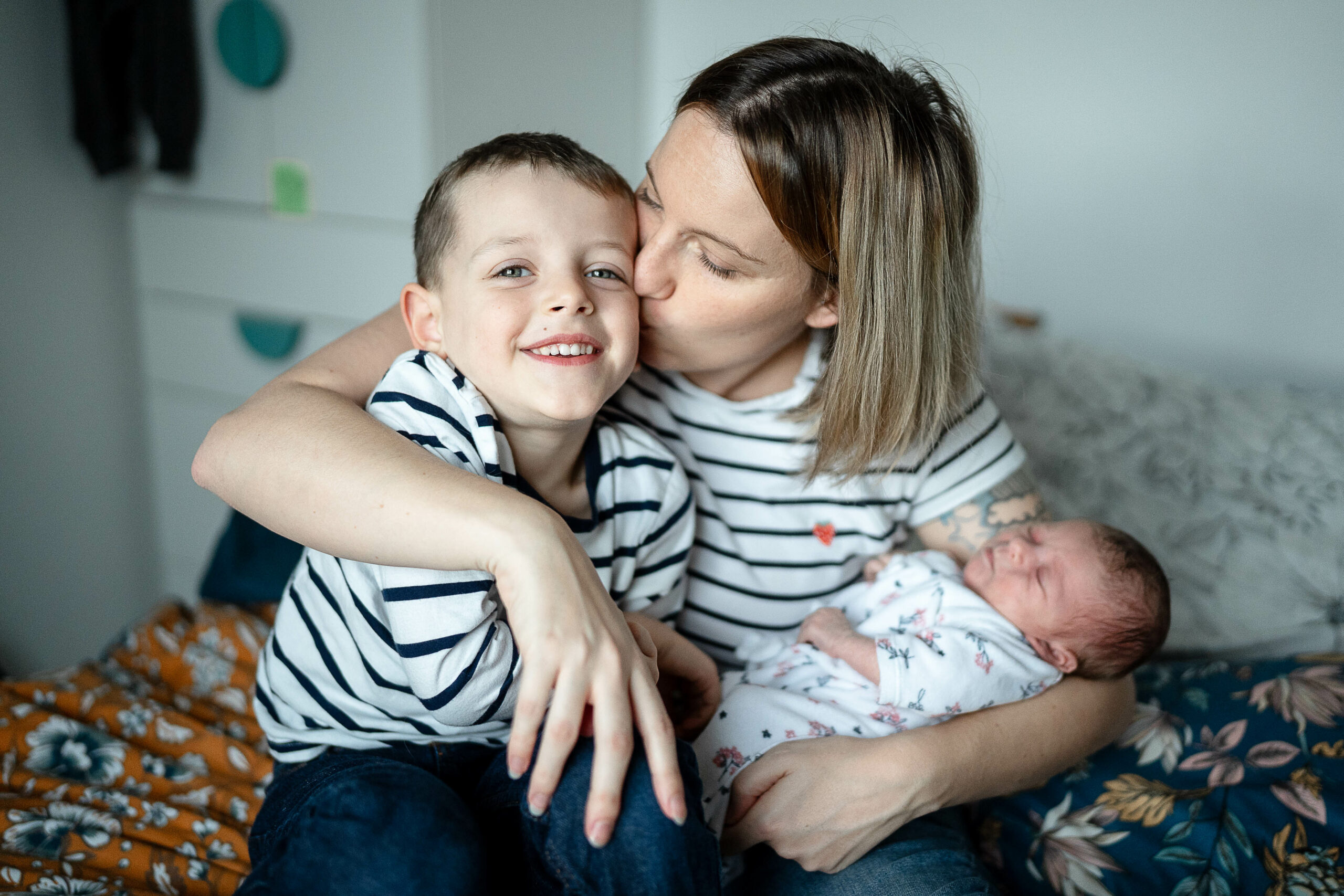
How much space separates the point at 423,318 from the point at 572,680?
0.51m

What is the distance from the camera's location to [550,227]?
995 mm

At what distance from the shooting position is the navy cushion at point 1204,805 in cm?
112

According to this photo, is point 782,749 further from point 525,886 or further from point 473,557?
point 473,557

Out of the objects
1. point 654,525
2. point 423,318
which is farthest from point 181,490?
point 654,525

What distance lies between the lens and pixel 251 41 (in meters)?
2.02

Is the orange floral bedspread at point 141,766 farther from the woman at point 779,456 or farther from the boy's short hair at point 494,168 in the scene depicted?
the boy's short hair at point 494,168

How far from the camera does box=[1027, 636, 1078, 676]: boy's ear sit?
1152 millimetres

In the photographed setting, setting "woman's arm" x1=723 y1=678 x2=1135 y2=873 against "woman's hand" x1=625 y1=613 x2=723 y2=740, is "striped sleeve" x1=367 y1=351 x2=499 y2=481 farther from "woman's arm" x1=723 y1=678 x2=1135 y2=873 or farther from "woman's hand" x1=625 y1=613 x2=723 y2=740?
"woman's arm" x1=723 y1=678 x2=1135 y2=873

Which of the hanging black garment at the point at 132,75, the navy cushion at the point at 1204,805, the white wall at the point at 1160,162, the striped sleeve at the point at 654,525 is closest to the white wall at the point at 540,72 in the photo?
the white wall at the point at 1160,162

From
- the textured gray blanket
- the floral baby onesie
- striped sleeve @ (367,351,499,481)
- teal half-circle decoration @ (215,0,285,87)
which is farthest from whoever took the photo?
teal half-circle decoration @ (215,0,285,87)

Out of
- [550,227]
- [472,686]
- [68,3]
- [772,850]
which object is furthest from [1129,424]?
[68,3]

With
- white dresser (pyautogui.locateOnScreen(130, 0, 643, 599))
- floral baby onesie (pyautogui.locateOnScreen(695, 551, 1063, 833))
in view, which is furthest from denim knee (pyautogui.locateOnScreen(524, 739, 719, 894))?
white dresser (pyautogui.locateOnScreen(130, 0, 643, 599))

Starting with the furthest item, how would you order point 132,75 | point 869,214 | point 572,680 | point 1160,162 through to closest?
point 132,75, point 1160,162, point 869,214, point 572,680

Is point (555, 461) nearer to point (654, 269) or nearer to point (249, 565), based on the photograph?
point (654, 269)
